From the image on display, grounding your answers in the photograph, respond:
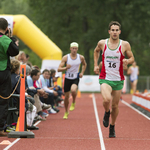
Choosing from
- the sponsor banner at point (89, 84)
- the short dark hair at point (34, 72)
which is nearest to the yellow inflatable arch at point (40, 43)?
the sponsor banner at point (89, 84)

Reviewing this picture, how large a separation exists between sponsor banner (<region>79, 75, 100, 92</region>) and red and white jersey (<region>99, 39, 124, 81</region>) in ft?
71.2

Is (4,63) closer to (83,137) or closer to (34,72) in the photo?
(83,137)

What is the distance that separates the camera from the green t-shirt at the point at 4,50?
273 inches

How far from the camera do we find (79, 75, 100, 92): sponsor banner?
29514 mm

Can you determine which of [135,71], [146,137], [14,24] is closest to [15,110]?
[146,137]

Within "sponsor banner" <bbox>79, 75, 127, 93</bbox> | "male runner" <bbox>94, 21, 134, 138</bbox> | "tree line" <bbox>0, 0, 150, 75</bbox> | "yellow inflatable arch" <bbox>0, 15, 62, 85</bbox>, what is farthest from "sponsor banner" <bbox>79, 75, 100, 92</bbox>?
"male runner" <bbox>94, 21, 134, 138</bbox>

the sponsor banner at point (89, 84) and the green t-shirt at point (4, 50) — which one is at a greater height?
the green t-shirt at point (4, 50)

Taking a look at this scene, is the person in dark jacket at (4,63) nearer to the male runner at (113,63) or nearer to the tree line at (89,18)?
the male runner at (113,63)

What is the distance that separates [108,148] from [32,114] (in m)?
2.70

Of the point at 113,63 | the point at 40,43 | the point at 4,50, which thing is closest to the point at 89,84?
the point at 40,43

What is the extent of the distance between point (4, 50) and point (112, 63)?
205 cm

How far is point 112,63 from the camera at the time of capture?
7.63 m

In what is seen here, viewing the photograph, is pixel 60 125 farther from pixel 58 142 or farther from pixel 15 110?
pixel 58 142

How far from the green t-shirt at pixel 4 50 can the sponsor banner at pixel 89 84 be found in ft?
73.6
